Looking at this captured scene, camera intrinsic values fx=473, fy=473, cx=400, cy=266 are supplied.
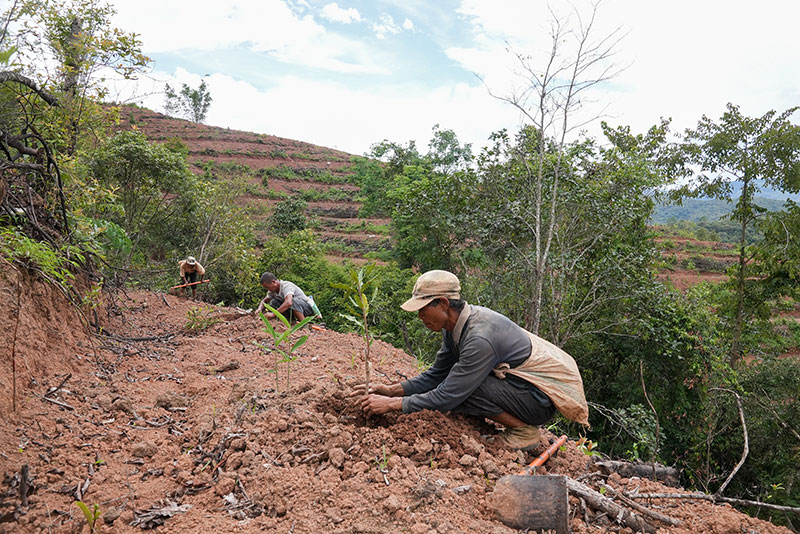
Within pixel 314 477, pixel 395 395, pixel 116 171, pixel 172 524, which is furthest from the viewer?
pixel 116 171

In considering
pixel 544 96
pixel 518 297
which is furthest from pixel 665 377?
pixel 544 96

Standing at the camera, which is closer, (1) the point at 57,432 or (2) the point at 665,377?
(1) the point at 57,432

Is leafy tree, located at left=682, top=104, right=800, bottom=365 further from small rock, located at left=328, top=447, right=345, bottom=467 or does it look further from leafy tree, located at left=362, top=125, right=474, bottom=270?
small rock, located at left=328, top=447, right=345, bottom=467

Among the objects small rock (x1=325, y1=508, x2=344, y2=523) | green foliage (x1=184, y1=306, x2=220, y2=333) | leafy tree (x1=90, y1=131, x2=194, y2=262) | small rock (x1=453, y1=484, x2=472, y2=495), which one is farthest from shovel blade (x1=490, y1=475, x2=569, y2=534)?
leafy tree (x1=90, y1=131, x2=194, y2=262)

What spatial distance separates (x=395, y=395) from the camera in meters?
2.81

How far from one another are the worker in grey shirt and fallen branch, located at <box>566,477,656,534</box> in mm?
561

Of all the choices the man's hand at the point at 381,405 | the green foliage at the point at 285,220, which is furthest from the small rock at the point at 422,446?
the green foliage at the point at 285,220

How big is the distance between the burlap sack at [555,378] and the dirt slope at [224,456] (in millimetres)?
305

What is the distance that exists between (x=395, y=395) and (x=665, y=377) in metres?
7.74

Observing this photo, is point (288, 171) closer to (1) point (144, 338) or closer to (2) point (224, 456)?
(1) point (144, 338)

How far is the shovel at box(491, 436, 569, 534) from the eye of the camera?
5.91 feet

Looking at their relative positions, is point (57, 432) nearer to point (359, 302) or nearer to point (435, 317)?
point (359, 302)

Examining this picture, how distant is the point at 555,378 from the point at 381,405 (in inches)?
38.6

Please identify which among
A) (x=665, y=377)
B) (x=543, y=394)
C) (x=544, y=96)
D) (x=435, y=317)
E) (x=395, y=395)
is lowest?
(x=665, y=377)
